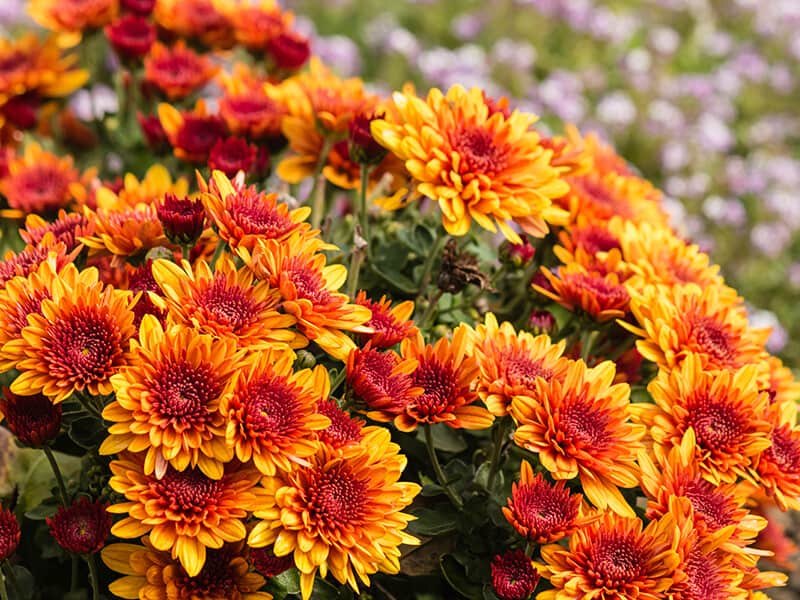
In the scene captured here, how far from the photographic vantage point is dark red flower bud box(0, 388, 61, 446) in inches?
46.6

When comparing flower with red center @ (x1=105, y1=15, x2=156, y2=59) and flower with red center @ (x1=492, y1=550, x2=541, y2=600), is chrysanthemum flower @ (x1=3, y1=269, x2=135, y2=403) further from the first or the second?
flower with red center @ (x1=105, y1=15, x2=156, y2=59)

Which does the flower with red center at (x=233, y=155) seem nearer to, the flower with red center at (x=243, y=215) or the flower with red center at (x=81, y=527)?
the flower with red center at (x=243, y=215)

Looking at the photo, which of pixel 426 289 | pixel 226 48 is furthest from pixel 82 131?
pixel 426 289

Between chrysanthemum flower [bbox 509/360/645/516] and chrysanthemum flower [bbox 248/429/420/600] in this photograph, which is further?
chrysanthemum flower [bbox 509/360/645/516]

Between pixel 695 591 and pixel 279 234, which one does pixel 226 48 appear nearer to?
pixel 279 234

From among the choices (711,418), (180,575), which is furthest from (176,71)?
(711,418)

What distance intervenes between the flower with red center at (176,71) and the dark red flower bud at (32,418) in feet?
3.21

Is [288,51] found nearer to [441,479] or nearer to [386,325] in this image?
[386,325]

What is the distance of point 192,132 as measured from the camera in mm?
1747

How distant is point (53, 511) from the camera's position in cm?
131

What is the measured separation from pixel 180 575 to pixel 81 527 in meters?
0.15

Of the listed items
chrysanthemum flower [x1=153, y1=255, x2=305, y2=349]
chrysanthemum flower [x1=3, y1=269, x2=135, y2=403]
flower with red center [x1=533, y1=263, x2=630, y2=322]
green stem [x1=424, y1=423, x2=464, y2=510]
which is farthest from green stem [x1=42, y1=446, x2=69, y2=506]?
flower with red center [x1=533, y1=263, x2=630, y2=322]

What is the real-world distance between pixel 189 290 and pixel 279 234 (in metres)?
0.15

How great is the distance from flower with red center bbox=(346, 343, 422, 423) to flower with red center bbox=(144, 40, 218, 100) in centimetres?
107
